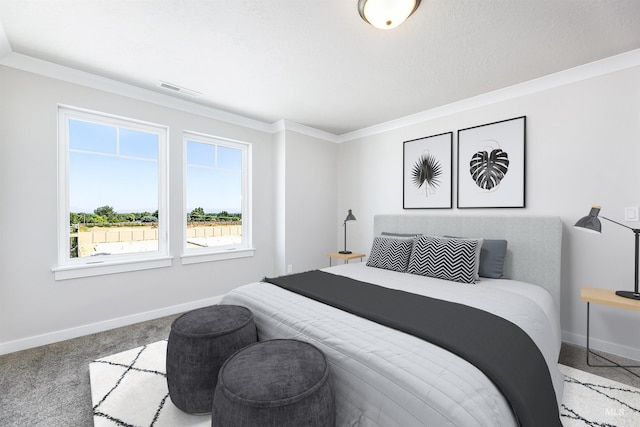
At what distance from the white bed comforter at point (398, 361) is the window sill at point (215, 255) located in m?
1.60

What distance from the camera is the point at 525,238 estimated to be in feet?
8.87

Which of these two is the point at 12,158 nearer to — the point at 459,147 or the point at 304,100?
the point at 304,100

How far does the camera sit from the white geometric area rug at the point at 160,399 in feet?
5.21

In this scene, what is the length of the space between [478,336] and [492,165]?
90.1 inches

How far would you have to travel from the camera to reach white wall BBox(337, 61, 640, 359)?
7.65 feet

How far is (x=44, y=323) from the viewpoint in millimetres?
2535

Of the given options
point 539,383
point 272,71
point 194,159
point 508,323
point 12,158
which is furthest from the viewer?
point 194,159

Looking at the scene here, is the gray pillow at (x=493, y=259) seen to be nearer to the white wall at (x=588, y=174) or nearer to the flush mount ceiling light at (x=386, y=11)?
the white wall at (x=588, y=174)

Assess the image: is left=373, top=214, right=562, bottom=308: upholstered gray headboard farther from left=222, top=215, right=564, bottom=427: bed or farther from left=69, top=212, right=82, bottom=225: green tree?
left=69, top=212, right=82, bottom=225: green tree

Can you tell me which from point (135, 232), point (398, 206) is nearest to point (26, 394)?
point (135, 232)

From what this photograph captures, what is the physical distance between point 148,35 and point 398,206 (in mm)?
3246

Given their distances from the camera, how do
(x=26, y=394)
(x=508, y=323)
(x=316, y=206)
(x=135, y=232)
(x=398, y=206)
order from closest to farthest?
(x=508, y=323), (x=26, y=394), (x=135, y=232), (x=398, y=206), (x=316, y=206)

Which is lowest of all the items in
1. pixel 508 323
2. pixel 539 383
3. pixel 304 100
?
pixel 539 383

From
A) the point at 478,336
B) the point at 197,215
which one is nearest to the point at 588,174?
Answer: the point at 478,336
